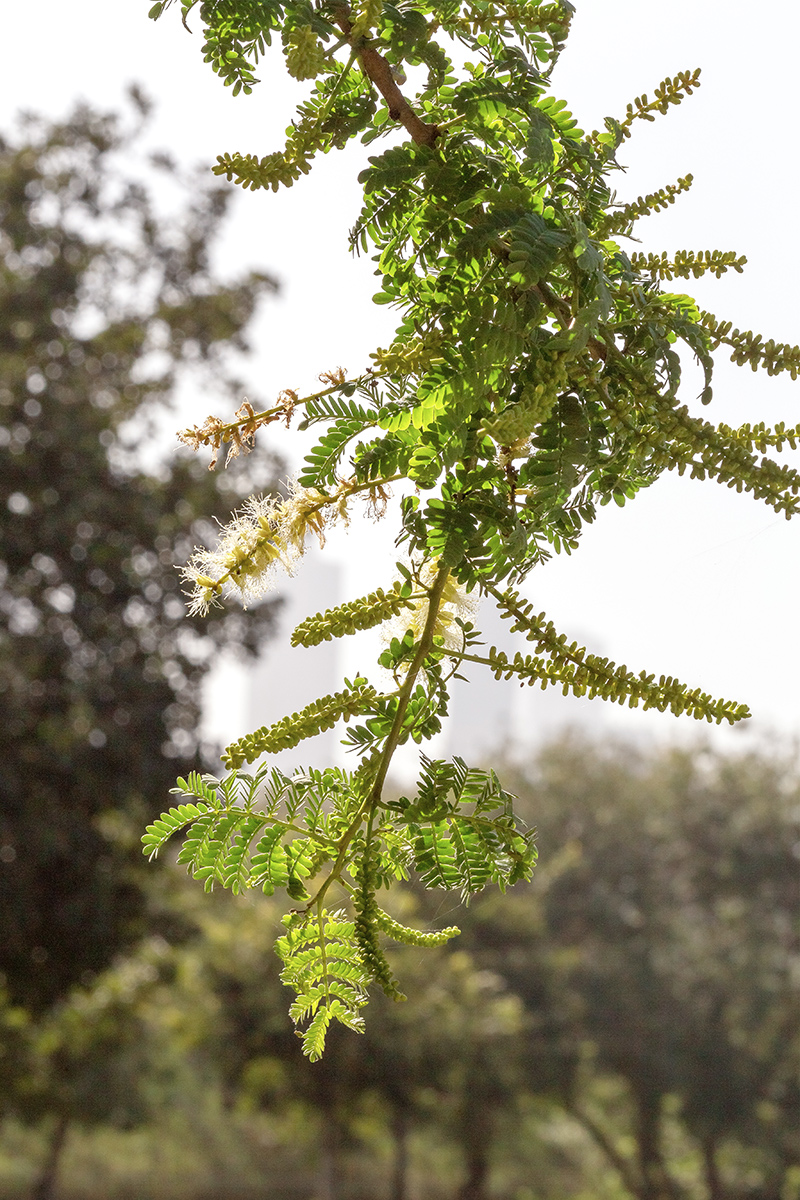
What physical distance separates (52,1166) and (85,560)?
183 inches

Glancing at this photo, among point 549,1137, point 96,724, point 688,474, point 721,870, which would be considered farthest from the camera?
point 549,1137

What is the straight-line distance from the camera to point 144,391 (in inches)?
254

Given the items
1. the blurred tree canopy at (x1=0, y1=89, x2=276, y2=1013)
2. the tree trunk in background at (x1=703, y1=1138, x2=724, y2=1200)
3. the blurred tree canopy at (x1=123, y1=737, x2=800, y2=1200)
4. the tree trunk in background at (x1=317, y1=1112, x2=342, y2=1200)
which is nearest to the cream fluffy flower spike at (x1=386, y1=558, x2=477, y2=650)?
the blurred tree canopy at (x1=0, y1=89, x2=276, y2=1013)

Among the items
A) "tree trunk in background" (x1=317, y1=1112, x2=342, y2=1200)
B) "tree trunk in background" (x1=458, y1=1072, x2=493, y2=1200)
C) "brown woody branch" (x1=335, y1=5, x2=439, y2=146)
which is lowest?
"brown woody branch" (x1=335, y1=5, x2=439, y2=146)

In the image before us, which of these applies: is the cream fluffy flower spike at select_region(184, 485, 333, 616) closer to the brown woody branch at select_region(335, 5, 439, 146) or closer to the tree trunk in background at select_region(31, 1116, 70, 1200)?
the brown woody branch at select_region(335, 5, 439, 146)

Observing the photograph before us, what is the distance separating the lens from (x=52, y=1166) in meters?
7.72

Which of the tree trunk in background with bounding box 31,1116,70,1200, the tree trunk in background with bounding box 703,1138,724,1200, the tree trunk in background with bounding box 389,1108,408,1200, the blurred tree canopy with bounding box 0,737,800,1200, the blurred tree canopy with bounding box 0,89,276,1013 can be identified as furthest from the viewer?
the tree trunk in background with bounding box 703,1138,724,1200

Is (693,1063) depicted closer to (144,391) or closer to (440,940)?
(144,391)

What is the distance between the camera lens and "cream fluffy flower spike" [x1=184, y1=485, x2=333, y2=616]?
545 mm

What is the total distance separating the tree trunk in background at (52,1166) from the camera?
7519 mm

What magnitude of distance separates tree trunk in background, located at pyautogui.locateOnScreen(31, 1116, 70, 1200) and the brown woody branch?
782 cm

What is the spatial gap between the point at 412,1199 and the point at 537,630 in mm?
11813

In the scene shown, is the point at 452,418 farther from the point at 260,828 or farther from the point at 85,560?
the point at 85,560

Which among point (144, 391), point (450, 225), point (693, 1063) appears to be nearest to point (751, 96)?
point (450, 225)
